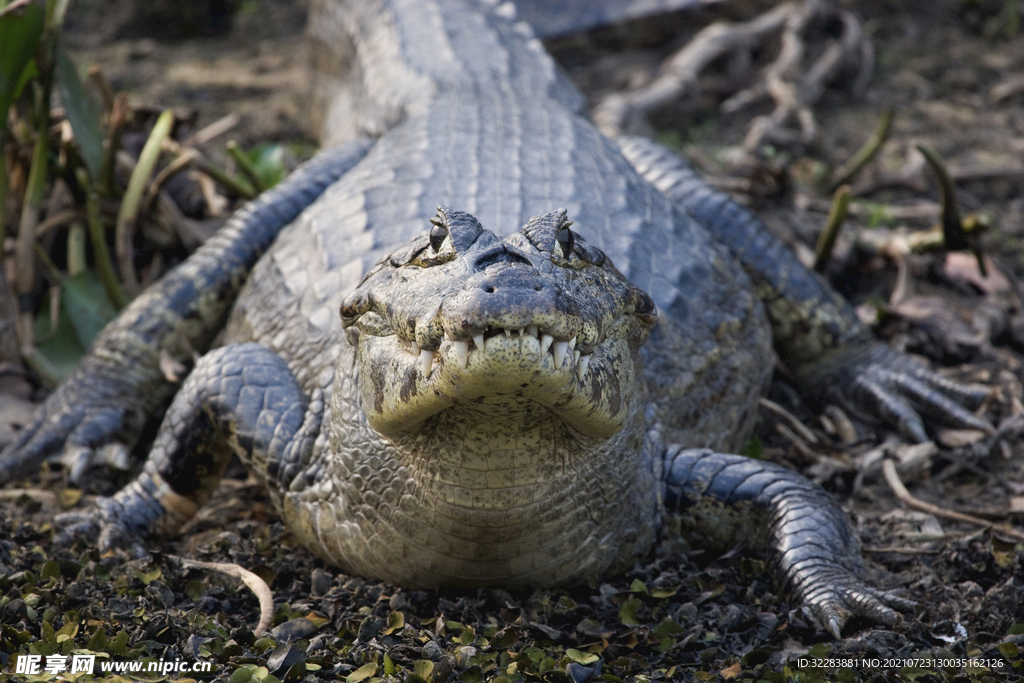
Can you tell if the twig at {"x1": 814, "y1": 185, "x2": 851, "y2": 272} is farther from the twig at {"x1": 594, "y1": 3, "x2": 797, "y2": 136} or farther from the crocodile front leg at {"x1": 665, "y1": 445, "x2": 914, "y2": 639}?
the crocodile front leg at {"x1": 665, "y1": 445, "x2": 914, "y2": 639}

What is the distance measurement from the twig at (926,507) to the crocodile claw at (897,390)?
15.0 inches

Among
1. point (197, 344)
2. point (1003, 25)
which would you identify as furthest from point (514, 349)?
point (1003, 25)

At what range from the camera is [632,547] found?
279 cm

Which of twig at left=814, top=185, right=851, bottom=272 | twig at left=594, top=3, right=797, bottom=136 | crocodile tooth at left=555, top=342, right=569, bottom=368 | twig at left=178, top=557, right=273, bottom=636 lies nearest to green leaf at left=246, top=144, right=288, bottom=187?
twig at left=594, top=3, right=797, bottom=136

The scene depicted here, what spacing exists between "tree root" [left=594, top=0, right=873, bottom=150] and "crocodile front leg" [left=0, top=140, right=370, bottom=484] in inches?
110

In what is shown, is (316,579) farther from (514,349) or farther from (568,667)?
(514,349)

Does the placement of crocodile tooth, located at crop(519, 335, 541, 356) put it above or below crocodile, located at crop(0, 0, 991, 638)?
above

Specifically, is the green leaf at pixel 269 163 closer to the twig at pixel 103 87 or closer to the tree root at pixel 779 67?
the twig at pixel 103 87

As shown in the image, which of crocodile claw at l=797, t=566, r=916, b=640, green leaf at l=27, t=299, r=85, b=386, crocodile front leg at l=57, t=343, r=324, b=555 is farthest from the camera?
green leaf at l=27, t=299, r=85, b=386

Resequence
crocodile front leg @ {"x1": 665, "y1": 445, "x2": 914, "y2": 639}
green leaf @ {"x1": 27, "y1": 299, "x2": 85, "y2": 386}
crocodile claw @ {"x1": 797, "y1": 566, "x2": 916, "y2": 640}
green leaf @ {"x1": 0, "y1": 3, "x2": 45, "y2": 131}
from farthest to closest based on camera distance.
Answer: green leaf @ {"x1": 27, "y1": 299, "x2": 85, "y2": 386}, green leaf @ {"x1": 0, "y1": 3, "x2": 45, "y2": 131}, crocodile front leg @ {"x1": 665, "y1": 445, "x2": 914, "y2": 639}, crocodile claw @ {"x1": 797, "y1": 566, "x2": 916, "y2": 640}

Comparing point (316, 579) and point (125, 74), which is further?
point (125, 74)

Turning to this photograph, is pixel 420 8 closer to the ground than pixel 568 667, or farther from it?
farther from it

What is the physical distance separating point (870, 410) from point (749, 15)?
4.23 m

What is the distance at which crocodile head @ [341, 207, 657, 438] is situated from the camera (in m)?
1.86
